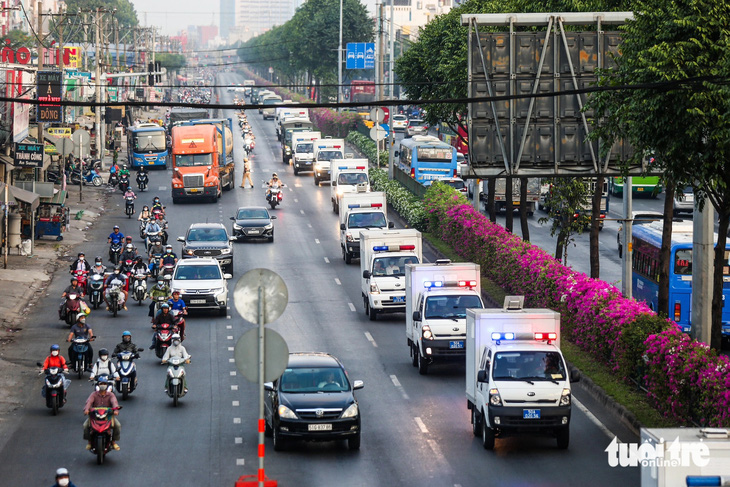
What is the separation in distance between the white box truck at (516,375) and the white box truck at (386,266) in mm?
12819

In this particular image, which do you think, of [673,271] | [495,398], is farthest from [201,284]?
[495,398]

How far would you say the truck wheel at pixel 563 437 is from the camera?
22.9 metres

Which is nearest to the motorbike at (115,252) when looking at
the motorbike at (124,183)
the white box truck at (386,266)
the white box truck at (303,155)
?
the white box truck at (386,266)

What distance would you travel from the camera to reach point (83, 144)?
66.2m

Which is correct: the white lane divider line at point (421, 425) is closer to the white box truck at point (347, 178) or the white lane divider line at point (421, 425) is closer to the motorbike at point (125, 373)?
the motorbike at point (125, 373)

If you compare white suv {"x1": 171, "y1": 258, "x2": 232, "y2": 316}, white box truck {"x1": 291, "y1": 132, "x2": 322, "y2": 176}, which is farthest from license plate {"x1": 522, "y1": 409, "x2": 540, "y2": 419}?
white box truck {"x1": 291, "y1": 132, "x2": 322, "y2": 176}

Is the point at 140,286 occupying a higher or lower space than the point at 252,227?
lower

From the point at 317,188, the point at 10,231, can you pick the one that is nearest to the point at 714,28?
the point at 10,231

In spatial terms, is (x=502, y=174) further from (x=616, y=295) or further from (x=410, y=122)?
(x=410, y=122)

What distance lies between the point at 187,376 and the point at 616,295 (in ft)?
33.2

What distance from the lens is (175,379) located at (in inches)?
1073

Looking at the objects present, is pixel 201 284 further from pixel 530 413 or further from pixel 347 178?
pixel 347 178

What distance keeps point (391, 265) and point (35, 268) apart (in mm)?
15323

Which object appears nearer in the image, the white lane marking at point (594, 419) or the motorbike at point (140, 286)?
the white lane marking at point (594, 419)
